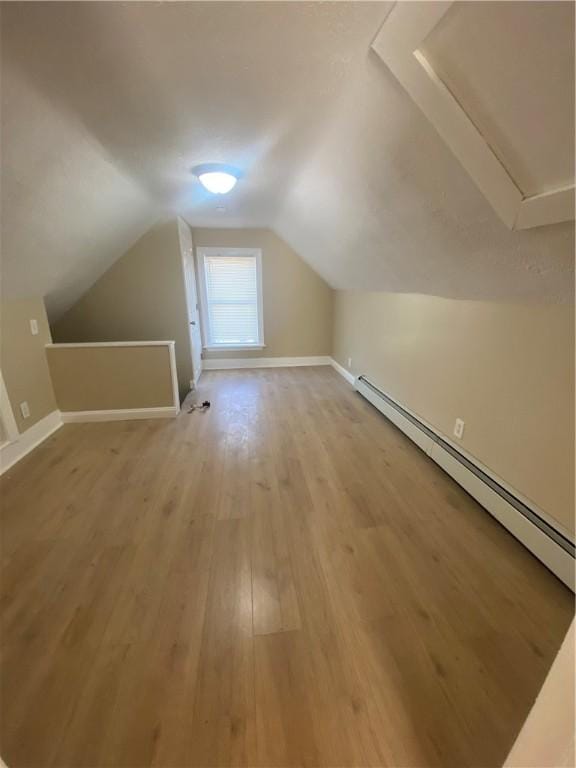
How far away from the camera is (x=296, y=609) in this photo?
1.42 meters

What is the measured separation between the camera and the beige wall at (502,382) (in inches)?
61.6

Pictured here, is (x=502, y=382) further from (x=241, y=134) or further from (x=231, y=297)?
(x=231, y=297)

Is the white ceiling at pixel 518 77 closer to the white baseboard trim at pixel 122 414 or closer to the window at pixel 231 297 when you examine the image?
the white baseboard trim at pixel 122 414

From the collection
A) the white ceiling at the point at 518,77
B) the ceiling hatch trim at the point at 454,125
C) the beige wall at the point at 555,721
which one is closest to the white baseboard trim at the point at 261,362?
the ceiling hatch trim at the point at 454,125

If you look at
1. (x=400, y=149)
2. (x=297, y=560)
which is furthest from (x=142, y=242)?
(x=297, y=560)

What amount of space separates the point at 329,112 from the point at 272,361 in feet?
12.9

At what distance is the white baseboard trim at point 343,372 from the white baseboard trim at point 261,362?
0.16 m

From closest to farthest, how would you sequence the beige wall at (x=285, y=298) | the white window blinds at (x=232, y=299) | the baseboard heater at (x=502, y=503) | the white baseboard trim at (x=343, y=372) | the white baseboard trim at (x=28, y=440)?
1. the baseboard heater at (x=502, y=503)
2. the white baseboard trim at (x=28, y=440)
3. the white baseboard trim at (x=343, y=372)
4. the beige wall at (x=285, y=298)
5. the white window blinds at (x=232, y=299)

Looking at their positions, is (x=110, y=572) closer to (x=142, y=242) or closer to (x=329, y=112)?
(x=329, y=112)

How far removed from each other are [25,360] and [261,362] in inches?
125

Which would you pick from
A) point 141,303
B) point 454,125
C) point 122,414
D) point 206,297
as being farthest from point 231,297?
point 454,125

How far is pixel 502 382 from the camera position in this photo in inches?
75.1

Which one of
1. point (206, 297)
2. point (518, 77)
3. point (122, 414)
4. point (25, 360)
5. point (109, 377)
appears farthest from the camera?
point (206, 297)

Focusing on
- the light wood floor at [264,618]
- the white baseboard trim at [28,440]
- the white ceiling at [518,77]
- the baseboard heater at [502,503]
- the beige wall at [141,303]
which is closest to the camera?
the white ceiling at [518,77]
